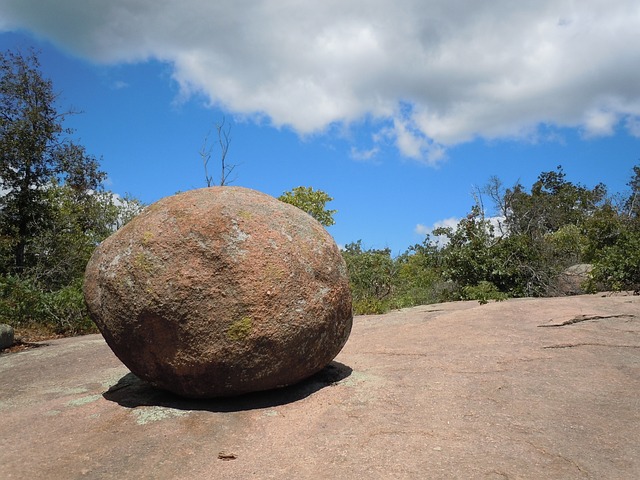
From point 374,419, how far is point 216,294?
1604 mm

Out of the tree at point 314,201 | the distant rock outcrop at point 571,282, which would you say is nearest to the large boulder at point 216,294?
the distant rock outcrop at point 571,282

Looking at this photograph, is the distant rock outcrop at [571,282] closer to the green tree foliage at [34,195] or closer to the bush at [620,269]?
the bush at [620,269]

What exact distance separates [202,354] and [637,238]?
11727mm

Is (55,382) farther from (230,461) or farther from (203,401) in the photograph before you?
(230,461)

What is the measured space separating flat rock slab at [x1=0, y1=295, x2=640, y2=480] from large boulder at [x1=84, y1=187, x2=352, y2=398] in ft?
1.29

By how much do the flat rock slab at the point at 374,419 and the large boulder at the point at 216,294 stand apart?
395 millimetres

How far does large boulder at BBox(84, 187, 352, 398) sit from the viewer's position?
4344 millimetres

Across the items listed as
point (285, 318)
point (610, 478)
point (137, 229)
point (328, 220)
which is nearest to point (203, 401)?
point (285, 318)

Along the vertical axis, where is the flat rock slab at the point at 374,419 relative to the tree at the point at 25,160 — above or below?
below

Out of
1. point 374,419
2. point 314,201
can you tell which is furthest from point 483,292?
point 314,201

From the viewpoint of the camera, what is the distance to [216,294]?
14.2 ft

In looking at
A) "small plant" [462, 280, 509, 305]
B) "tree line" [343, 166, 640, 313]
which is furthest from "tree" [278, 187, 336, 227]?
"small plant" [462, 280, 509, 305]

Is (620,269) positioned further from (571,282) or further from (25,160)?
(25,160)

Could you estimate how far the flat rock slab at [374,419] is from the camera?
3.52m
